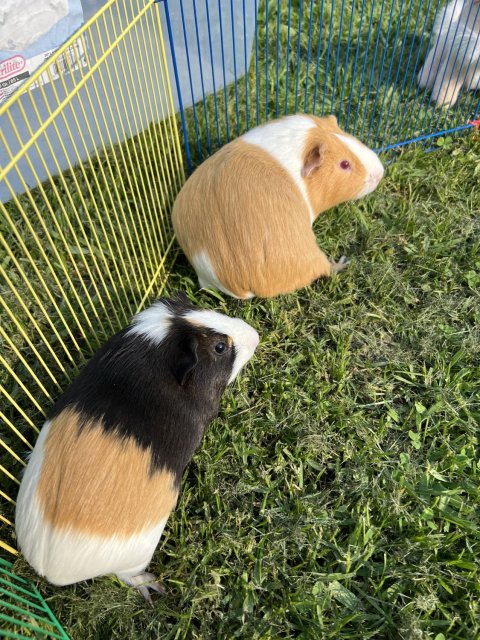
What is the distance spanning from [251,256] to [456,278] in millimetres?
1183

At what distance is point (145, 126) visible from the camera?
2707 mm

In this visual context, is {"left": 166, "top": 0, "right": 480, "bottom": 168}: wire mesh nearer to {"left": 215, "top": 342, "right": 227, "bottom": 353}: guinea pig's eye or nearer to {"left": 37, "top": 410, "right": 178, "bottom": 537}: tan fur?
{"left": 215, "top": 342, "right": 227, "bottom": 353}: guinea pig's eye

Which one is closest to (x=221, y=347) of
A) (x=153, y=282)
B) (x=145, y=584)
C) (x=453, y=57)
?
(x=153, y=282)

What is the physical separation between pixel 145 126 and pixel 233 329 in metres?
1.48

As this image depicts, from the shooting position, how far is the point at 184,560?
1.75 m

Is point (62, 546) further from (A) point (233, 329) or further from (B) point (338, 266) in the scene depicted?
(B) point (338, 266)

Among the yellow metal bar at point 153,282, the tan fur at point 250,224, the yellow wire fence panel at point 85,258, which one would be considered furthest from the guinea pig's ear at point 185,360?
the yellow metal bar at point 153,282

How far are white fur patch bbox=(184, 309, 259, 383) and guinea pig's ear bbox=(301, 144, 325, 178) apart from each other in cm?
85

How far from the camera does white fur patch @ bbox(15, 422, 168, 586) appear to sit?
4.67 ft

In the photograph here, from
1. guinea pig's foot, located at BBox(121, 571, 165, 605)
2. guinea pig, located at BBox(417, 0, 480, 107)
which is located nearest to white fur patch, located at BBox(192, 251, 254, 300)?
guinea pig's foot, located at BBox(121, 571, 165, 605)

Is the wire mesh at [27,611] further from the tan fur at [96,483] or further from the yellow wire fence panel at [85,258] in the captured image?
the tan fur at [96,483]

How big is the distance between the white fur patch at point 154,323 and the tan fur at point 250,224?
461 mm

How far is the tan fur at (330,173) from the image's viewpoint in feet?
7.62

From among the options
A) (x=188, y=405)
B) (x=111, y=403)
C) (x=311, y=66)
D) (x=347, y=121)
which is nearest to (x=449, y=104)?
(x=347, y=121)
